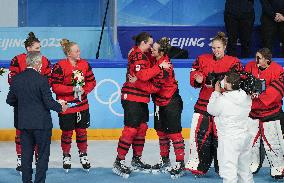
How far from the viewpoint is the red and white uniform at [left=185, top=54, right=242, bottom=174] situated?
33.4 ft

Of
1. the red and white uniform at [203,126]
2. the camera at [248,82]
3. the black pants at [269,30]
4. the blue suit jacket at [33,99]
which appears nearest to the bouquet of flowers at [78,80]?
the red and white uniform at [203,126]

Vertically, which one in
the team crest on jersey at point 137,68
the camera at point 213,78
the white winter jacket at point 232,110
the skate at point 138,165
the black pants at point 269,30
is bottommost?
the skate at point 138,165

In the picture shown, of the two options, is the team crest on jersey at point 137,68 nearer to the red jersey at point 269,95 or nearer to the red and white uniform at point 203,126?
the red and white uniform at point 203,126

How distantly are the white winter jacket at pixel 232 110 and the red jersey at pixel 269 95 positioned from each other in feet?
3.87

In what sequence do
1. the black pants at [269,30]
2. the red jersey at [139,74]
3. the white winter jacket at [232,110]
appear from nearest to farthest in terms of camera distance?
the white winter jacket at [232,110]
the red jersey at [139,74]
the black pants at [269,30]

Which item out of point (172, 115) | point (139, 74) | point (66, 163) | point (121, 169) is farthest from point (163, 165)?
point (139, 74)

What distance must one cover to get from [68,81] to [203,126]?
1.76 meters

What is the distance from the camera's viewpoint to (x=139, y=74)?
1008 cm

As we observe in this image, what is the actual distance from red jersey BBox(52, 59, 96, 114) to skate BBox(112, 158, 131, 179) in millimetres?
806

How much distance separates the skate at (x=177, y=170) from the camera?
10.4 meters

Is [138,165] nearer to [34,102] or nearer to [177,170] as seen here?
[177,170]

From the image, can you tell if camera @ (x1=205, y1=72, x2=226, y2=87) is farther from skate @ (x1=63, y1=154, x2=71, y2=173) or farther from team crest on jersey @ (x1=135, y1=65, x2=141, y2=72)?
skate @ (x1=63, y1=154, x2=71, y2=173)

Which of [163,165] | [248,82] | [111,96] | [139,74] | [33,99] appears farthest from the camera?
[111,96]

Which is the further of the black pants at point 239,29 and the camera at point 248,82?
the black pants at point 239,29
